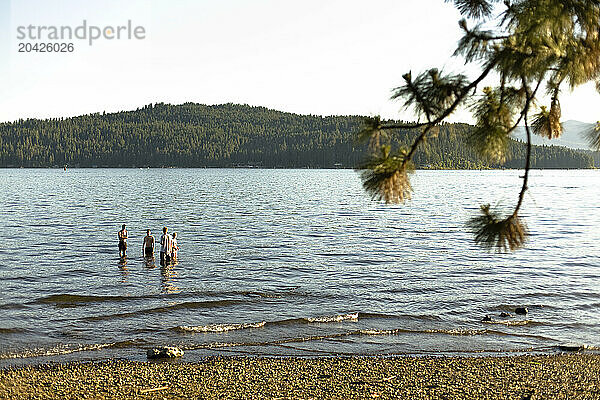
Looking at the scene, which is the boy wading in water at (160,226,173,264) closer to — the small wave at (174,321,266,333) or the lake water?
the lake water

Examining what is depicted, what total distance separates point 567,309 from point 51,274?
2276 centimetres

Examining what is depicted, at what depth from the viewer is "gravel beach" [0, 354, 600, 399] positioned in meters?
12.5

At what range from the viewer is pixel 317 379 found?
13.6 metres

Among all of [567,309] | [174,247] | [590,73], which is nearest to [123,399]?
[590,73]

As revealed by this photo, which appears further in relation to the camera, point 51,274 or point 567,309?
point 51,274

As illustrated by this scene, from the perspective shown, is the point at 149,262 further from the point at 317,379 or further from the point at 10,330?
the point at 317,379

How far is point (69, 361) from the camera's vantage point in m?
15.2

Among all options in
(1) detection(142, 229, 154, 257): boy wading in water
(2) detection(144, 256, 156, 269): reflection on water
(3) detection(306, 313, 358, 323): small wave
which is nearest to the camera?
(3) detection(306, 313, 358, 323): small wave

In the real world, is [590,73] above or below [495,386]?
above

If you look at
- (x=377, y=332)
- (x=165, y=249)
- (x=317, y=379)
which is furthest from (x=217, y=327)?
(x=165, y=249)

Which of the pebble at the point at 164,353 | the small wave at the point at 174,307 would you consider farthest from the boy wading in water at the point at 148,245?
the pebble at the point at 164,353

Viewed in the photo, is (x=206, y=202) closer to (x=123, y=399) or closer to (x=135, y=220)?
(x=135, y=220)

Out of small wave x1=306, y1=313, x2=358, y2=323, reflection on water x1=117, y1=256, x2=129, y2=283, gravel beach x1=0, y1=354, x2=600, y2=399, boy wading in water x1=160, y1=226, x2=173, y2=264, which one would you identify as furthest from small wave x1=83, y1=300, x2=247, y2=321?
boy wading in water x1=160, y1=226, x2=173, y2=264

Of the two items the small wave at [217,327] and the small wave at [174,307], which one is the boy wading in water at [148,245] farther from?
the small wave at [217,327]
